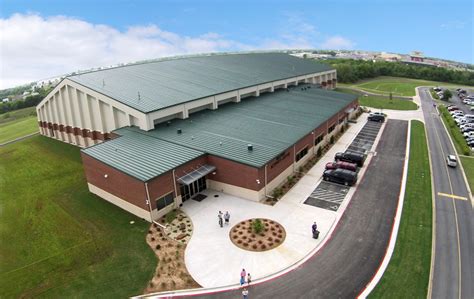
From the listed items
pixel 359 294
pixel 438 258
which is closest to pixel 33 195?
pixel 359 294

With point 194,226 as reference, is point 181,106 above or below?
above

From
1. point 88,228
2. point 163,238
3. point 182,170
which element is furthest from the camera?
point 182,170

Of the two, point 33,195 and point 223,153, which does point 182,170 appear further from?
point 33,195

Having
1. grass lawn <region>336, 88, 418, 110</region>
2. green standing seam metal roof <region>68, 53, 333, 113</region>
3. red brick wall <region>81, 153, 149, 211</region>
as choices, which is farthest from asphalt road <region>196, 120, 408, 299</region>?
grass lawn <region>336, 88, 418, 110</region>

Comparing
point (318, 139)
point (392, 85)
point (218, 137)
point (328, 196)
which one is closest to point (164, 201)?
point (218, 137)

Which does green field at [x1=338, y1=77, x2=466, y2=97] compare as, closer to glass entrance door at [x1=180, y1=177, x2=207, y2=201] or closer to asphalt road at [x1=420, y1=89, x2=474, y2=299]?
asphalt road at [x1=420, y1=89, x2=474, y2=299]

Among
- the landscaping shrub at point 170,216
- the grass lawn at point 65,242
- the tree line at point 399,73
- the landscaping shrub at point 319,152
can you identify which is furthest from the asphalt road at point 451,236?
the tree line at point 399,73

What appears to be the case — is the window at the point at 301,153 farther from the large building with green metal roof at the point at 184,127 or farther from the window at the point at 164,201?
the window at the point at 164,201
